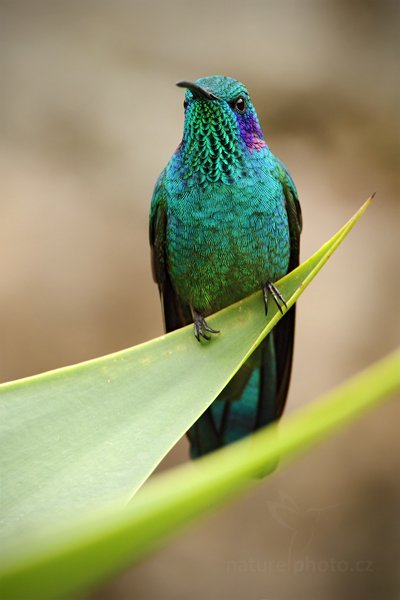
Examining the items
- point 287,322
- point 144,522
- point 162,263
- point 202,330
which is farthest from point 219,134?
point 144,522

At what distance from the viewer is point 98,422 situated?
2.78ft

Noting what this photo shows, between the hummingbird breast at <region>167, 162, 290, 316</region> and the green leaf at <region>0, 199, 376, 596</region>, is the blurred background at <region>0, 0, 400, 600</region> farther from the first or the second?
the green leaf at <region>0, 199, 376, 596</region>

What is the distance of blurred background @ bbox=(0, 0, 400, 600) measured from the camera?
12.0 ft

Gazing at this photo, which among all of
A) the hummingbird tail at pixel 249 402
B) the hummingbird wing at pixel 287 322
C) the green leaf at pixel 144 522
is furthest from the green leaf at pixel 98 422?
the hummingbird tail at pixel 249 402

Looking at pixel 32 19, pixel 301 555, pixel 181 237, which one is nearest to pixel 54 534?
pixel 181 237

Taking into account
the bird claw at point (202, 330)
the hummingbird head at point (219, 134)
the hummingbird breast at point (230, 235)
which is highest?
the hummingbird head at point (219, 134)

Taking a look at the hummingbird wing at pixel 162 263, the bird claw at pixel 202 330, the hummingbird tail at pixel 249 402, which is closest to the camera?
the bird claw at pixel 202 330

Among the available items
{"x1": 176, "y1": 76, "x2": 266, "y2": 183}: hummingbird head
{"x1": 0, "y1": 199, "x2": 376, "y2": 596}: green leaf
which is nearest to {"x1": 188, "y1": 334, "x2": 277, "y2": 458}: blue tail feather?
{"x1": 176, "y1": 76, "x2": 266, "y2": 183}: hummingbird head

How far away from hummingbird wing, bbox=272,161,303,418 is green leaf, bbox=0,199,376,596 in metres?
0.93

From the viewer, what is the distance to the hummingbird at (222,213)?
1.61 metres

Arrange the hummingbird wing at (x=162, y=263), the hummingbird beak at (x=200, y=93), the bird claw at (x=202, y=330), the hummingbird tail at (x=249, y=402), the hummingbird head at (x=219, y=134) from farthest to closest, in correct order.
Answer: the hummingbird tail at (x=249, y=402) → the hummingbird wing at (x=162, y=263) → the hummingbird head at (x=219, y=134) → the hummingbird beak at (x=200, y=93) → the bird claw at (x=202, y=330)

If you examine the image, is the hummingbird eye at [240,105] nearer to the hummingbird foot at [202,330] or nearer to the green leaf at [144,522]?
the hummingbird foot at [202,330]

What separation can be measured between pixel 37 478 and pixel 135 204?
10.9 feet

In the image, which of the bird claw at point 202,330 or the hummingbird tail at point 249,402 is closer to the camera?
the bird claw at point 202,330
